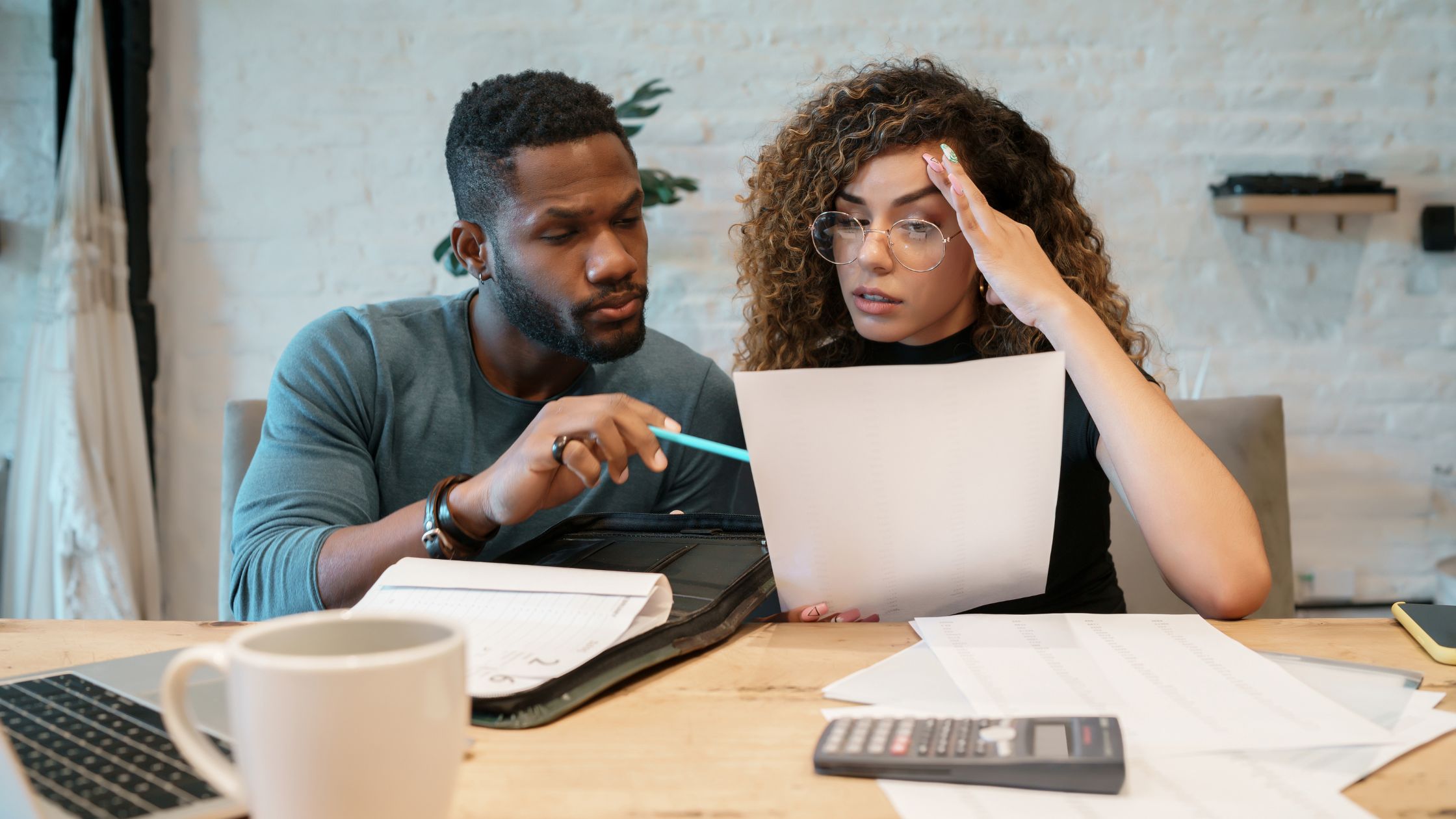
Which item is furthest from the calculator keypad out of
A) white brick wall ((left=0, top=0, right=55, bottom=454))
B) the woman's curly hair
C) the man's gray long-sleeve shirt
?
white brick wall ((left=0, top=0, right=55, bottom=454))

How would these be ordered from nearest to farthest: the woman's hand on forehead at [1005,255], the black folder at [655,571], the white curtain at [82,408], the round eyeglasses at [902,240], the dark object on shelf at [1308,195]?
the black folder at [655,571], the woman's hand on forehead at [1005,255], the round eyeglasses at [902,240], the white curtain at [82,408], the dark object on shelf at [1308,195]

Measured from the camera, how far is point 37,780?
0.49 m

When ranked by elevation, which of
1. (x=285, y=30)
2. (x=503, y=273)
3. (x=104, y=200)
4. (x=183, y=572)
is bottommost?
(x=183, y=572)

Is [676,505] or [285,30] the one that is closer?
[676,505]

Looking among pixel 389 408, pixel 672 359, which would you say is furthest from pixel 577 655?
pixel 672 359

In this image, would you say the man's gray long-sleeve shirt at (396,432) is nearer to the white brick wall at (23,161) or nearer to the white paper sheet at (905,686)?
the white paper sheet at (905,686)

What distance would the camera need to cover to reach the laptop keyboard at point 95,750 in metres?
0.48

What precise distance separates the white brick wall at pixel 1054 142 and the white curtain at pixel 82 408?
4.9 inches

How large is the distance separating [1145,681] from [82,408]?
222 cm

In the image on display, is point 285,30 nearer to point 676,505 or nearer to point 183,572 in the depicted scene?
point 183,572

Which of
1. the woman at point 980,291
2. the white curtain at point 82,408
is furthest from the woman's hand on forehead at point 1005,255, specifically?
the white curtain at point 82,408

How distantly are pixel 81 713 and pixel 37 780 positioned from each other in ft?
0.31

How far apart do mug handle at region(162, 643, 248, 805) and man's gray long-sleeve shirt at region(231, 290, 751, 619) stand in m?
0.62

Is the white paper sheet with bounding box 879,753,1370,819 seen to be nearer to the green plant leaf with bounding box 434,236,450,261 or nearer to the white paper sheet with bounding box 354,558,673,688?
the white paper sheet with bounding box 354,558,673,688
